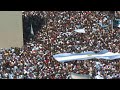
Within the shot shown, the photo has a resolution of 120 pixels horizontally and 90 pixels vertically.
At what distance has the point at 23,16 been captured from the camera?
12609 mm

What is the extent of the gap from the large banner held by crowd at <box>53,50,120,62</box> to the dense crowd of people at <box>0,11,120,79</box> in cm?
6

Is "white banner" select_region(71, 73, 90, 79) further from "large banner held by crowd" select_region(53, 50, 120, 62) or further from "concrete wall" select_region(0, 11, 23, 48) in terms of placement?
"concrete wall" select_region(0, 11, 23, 48)

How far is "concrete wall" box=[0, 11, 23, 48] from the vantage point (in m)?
12.5

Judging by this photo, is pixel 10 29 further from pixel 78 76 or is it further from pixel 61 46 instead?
pixel 78 76

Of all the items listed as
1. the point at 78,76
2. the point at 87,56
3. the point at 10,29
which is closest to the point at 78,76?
the point at 78,76

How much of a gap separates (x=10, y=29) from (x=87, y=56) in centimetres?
137

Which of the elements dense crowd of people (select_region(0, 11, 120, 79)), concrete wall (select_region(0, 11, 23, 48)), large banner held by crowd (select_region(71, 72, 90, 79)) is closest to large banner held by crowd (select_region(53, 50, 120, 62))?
dense crowd of people (select_region(0, 11, 120, 79))

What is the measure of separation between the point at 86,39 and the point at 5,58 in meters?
1.41

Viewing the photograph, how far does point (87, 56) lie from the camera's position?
12.6 meters

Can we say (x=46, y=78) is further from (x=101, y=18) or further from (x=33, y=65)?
(x=101, y=18)

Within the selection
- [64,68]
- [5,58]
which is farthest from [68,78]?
[5,58]

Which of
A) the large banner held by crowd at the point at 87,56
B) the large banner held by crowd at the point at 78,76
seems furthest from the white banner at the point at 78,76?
the large banner held by crowd at the point at 87,56
